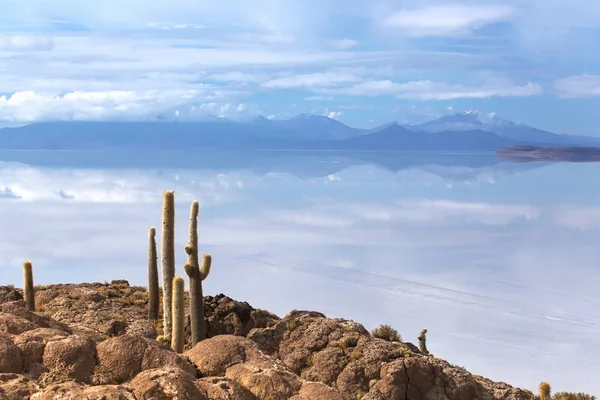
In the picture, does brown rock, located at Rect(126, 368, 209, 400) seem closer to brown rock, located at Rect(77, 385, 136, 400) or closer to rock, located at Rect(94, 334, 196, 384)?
brown rock, located at Rect(77, 385, 136, 400)

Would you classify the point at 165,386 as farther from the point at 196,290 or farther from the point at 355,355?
the point at 196,290

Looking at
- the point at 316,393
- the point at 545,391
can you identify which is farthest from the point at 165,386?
the point at 545,391

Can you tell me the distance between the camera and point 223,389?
1098 centimetres

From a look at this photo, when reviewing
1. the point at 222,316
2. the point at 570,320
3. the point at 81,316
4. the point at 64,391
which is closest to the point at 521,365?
the point at 570,320

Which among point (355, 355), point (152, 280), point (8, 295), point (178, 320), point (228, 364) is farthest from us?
point (152, 280)

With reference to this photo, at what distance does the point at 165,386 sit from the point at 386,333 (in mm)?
12176

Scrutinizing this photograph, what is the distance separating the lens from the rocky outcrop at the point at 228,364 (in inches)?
424

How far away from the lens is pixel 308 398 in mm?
11422

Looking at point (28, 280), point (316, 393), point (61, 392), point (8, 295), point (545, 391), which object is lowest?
point (545, 391)

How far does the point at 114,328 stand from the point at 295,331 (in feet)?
15.2

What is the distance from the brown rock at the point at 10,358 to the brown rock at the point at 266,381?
289 centimetres

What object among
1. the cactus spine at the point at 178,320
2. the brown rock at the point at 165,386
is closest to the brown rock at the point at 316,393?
the brown rock at the point at 165,386

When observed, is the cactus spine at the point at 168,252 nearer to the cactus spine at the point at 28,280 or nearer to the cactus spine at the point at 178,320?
the cactus spine at the point at 178,320

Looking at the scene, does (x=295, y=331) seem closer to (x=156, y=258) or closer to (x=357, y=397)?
(x=357, y=397)
